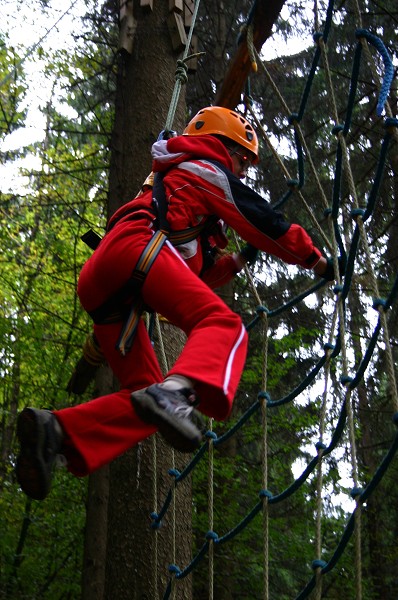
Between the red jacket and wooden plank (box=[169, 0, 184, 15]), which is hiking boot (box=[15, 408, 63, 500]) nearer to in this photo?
the red jacket

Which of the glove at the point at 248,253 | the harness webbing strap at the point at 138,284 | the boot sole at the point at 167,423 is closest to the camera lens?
the boot sole at the point at 167,423

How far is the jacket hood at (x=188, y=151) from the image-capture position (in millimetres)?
2189

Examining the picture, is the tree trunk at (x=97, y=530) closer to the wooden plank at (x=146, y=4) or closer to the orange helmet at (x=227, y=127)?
the wooden plank at (x=146, y=4)

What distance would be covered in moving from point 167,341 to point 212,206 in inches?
40.0

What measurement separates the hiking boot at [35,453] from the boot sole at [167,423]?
0.33 meters

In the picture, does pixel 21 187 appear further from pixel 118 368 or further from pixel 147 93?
pixel 118 368

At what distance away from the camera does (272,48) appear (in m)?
7.55

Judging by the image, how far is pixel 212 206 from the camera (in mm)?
2127

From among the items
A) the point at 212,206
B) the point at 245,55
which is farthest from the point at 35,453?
the point at 245,55

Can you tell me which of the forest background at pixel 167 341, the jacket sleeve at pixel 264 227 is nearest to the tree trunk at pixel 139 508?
the forest background at pixel 167 341

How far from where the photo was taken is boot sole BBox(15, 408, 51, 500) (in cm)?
174

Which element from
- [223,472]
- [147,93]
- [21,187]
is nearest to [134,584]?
[147,93]

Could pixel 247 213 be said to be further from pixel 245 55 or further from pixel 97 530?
pixel 97 530

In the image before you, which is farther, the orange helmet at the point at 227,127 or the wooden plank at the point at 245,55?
the wooden plank at the point at 245,55
